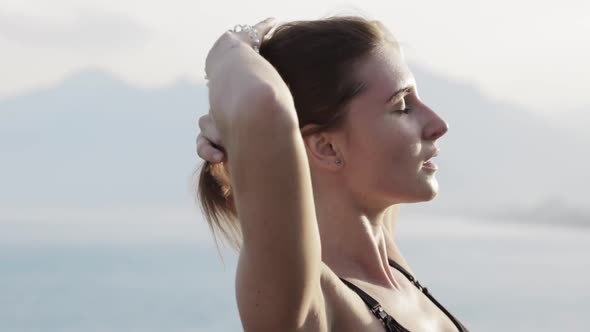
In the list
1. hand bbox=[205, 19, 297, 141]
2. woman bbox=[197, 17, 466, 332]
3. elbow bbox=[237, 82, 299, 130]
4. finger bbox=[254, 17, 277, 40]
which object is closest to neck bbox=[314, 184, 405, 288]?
woman bbox=[197, 17, 466, 332]

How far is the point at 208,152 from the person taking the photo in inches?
89.2

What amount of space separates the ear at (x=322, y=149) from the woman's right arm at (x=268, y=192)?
2.08 ft

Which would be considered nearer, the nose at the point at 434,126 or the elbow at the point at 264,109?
the elbow at the point at 264,109

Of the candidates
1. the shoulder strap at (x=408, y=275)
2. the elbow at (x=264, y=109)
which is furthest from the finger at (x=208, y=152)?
the shoulder strap at (x=408, y=275)

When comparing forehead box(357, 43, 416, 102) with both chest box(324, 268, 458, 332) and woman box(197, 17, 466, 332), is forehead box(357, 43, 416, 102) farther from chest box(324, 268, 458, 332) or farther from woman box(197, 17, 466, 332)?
chest box(324, 268, 458, 332)

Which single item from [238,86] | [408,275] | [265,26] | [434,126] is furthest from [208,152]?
[408,275]

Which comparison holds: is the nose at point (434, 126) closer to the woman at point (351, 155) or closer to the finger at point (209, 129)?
the woman at point (351, 155)

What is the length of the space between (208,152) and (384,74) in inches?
24.8

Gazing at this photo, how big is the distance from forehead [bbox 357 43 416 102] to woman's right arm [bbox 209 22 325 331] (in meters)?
0.65

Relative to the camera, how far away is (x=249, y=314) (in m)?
2.08

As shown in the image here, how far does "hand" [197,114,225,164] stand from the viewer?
2.26 metres

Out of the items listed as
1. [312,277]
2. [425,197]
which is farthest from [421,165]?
[312,277]

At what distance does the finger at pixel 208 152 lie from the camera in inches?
88.6

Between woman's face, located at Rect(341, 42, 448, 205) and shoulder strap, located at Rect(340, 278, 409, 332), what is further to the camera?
woman's face, located at Rect(341, 42, 448, 205)
